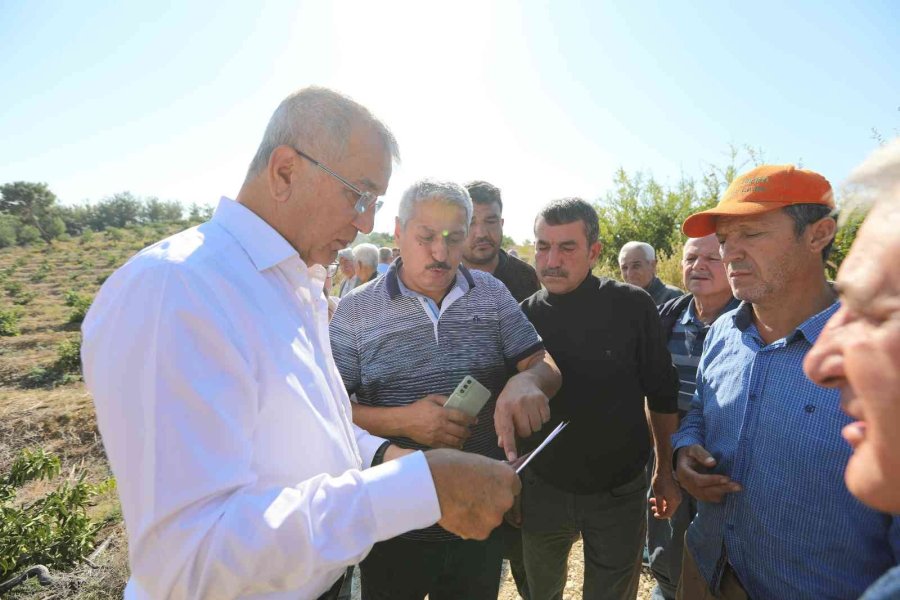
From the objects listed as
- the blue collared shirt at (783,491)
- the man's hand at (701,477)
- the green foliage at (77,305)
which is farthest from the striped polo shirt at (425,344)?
the green foliage at (77,305)

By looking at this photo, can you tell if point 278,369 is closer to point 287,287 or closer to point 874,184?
point 287,287

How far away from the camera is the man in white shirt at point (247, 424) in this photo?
3.30 feet

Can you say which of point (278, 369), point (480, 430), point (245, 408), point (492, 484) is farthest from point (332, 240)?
point (480, 430)

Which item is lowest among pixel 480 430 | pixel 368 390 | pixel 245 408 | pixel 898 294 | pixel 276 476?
pixel 480 430

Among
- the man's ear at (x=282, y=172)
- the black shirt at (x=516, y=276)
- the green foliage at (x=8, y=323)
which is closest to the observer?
the man's ear at (x=282, y=172)

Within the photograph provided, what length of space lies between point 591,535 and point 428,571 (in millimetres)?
1147

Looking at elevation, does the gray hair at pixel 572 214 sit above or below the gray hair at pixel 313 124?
below

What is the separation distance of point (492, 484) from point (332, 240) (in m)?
1.03

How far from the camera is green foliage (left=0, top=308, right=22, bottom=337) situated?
1459 centimetres

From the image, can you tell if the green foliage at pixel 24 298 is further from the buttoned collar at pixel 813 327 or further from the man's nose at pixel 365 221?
the buttoned collar at pixel 813 327

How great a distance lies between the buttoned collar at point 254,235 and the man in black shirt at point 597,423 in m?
2.00

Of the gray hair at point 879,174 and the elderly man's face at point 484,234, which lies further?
the elderly man's face at point 484,234

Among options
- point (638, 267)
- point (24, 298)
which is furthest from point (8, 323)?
point (638, 267)

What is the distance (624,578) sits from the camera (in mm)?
2871
